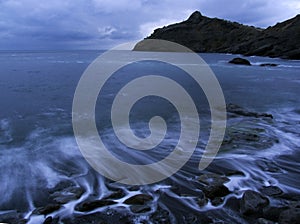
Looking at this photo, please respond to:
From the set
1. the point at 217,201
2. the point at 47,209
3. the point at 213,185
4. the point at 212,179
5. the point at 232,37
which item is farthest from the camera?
the point at 232,37

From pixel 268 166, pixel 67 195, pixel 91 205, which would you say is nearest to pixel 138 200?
pixel 91 205

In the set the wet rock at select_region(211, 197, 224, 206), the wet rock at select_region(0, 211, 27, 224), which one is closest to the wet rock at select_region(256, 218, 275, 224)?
the wet rock at select_region(211, 197, 224, 206)

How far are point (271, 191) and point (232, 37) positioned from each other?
301ft

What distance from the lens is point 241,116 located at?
11.1 metres

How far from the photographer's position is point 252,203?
4688mm

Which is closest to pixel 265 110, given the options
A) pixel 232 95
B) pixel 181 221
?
pixel 232 95

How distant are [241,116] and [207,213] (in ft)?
23.6

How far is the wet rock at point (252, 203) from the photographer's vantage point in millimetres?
4551

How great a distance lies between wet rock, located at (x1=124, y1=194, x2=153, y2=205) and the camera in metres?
4.90

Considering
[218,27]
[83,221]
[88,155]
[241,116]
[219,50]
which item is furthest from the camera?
[218,27]

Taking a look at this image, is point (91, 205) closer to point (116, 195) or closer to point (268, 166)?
point (116, 195)

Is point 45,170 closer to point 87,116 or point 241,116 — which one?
point 87,116

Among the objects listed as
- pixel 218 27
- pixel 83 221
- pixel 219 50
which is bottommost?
pixel 83 221

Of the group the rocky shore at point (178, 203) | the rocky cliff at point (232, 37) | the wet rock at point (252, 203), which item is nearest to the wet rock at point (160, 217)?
the rocky shore at point (178, 203)
